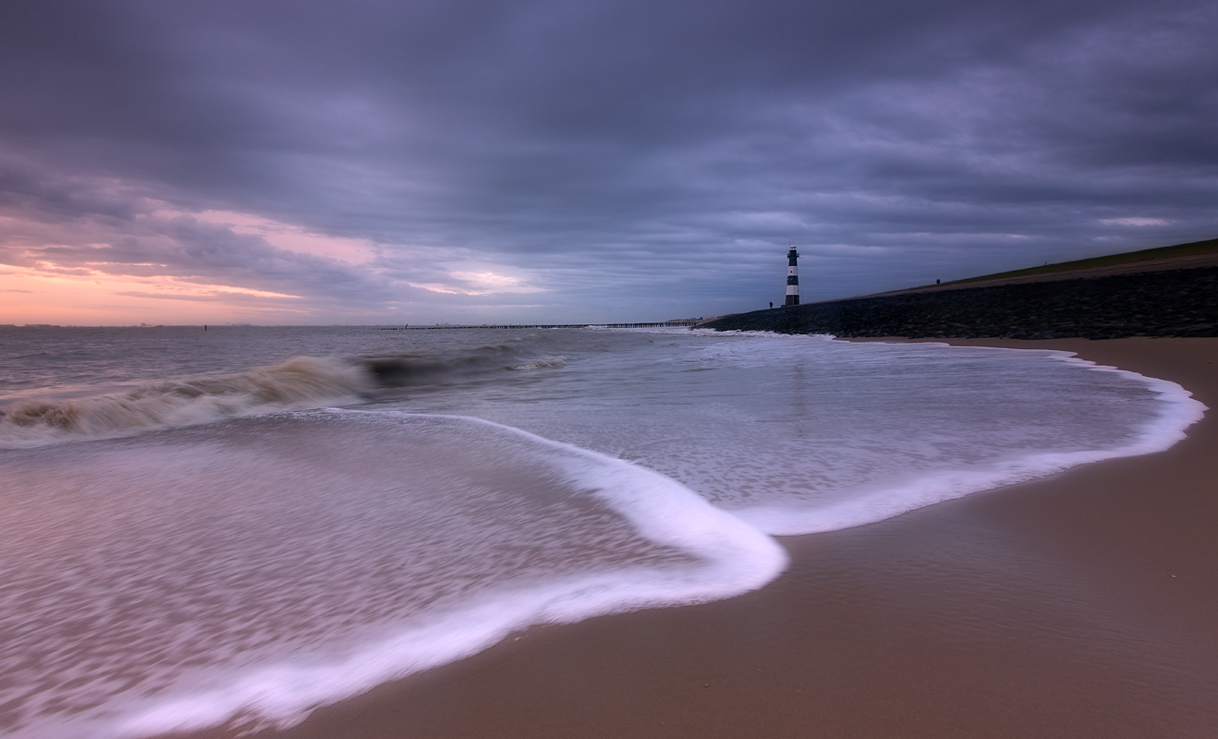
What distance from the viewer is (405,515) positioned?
111 inches

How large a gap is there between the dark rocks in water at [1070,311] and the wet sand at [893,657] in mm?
14198

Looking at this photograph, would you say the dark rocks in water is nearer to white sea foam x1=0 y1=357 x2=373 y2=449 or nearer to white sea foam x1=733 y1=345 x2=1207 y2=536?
white sea foam x1=733 y1=345 x2=1207 y2=536

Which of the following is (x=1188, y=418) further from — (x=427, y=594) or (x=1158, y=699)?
(x=427, y=594)

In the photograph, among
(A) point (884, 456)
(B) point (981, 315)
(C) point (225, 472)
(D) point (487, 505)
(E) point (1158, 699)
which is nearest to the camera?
(E) point (1158, 699)

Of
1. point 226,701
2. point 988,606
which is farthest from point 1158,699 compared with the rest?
point 226,701

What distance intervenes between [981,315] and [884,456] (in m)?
23.3

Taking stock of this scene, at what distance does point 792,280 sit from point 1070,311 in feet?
179

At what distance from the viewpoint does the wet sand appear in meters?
1.24

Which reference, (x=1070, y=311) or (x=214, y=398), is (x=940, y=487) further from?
(x=1070, y=311)

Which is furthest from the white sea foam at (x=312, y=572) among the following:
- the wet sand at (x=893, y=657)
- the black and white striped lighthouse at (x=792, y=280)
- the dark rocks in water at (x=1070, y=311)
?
the black and white striped lighthouse at (x=792, y=280)

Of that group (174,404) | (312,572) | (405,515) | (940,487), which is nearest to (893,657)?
(940,487)

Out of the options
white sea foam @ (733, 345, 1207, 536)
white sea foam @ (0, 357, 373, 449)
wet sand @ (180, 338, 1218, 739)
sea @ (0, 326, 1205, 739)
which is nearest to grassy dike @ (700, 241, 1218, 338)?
sea @ (0, 326, 1205, 739)

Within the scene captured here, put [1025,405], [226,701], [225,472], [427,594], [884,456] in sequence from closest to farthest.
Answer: [226,701] < [427,594] < [884,456] < [225,472] < [1025,405]

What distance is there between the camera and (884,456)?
11.3 ft
